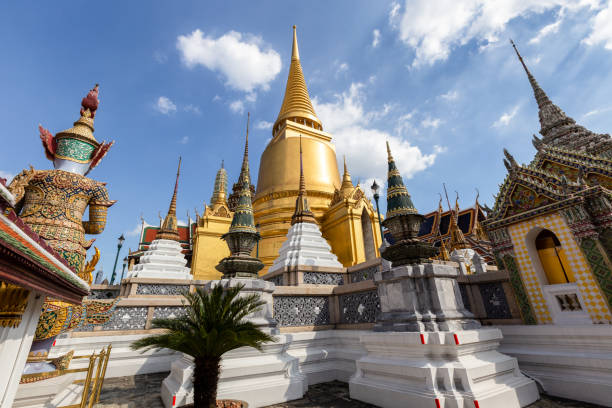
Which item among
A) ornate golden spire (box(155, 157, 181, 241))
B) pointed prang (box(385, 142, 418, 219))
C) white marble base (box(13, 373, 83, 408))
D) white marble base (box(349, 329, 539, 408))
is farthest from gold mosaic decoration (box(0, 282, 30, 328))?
ornate golden spire (box(155, 157, 181, 241))

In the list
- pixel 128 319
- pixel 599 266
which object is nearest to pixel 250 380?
pixel 128 319

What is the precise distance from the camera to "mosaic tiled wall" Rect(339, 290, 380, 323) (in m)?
5.65

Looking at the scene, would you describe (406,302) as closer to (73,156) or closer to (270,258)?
(73,156)

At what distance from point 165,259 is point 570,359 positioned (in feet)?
37.4

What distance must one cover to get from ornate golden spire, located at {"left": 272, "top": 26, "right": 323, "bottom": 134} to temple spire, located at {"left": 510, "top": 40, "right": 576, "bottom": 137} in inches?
490

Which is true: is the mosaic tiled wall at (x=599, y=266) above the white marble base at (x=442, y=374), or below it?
above

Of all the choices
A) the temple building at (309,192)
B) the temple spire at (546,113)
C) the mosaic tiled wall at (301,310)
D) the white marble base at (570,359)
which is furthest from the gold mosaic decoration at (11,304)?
the temple spire at (546,113)

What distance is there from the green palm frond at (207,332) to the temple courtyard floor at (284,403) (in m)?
1.49

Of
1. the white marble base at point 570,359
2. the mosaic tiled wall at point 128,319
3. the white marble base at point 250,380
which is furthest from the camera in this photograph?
the mosaic tiled wall at point 128,319

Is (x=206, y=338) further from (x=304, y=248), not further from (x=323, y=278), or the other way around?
(x=304, y=248)

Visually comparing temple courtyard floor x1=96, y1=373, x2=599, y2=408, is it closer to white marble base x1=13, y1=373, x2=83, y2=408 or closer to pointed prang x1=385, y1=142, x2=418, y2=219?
white marble base x1=13, y1=373, x2=83, y2=408

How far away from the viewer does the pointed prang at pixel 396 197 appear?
5086 millimetres

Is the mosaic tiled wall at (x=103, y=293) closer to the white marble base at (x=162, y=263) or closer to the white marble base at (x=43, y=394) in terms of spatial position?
the white marble base at (x=162, y=263)

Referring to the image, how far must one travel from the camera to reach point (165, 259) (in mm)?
11008
